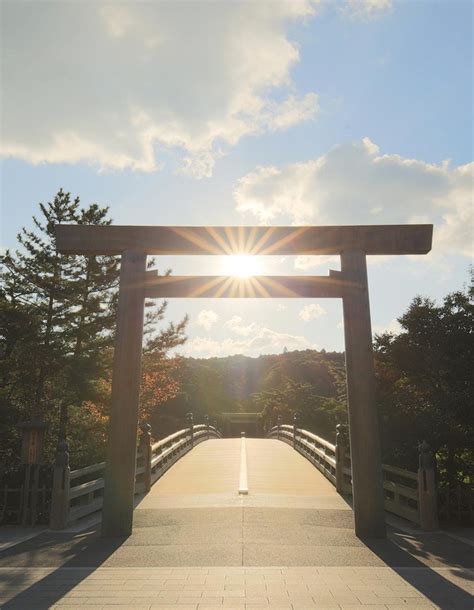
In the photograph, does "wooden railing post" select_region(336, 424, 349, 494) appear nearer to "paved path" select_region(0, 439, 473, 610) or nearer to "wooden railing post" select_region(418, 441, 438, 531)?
"paved path" select_region(0, 439, 473, 610)

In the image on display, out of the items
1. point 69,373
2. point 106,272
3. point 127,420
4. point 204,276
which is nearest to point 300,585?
point 127,420

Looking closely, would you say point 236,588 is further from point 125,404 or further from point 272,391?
point 272,391

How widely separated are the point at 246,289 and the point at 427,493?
4.74 meters

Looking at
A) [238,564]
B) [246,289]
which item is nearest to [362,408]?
[246,289]

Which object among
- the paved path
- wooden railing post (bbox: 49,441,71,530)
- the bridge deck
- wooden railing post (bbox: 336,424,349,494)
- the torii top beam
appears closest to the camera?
the paved path

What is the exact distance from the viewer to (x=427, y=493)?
7.86 metres

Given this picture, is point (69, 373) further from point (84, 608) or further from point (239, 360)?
point (239, 360)

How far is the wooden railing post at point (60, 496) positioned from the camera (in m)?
7.78

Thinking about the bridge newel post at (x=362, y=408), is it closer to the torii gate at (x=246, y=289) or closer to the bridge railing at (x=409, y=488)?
the torii gate at (x=246, y=289)

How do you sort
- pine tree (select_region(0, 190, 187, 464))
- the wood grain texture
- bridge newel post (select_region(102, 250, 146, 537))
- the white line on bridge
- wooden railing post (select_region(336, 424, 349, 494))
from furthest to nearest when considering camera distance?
pine tree (select_region(0, 190, 187, 464))
wooden railing post (select_region(336, 424, 349, 494))
the white line on bridge
the wood grain texture
bridge newel post (select_region(102, 250, 146, 537))

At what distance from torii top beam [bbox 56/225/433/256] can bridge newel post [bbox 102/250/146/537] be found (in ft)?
1.29

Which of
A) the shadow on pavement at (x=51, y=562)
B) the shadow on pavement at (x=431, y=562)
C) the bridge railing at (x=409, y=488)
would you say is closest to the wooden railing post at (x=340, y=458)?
the bridge railing at (x=409, y=488)

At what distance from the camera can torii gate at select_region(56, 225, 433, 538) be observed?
23.9 feet

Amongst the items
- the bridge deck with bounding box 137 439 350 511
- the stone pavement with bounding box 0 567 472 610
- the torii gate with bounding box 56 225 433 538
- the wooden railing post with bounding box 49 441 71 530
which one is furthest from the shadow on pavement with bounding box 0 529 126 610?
the bridge deck with bounding box 137 439 350 511
